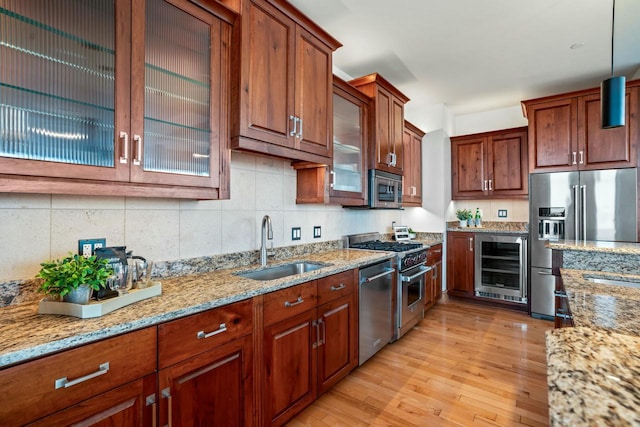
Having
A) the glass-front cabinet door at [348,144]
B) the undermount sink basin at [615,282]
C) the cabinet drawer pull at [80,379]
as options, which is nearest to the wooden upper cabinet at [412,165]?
the glass-front cabinet door at [348,144]

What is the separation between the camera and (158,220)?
5.59 ft

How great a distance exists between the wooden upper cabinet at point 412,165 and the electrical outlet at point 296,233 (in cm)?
174

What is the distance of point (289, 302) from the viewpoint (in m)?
1.71

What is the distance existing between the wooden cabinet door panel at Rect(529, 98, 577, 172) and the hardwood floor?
1877mm

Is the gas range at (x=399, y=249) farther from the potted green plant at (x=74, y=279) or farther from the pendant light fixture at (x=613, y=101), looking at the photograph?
the potted green plant at (x=74, y=279)

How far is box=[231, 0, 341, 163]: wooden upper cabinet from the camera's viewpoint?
1.74 meters

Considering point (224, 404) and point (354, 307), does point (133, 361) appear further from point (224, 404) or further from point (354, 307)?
point (354, 307)

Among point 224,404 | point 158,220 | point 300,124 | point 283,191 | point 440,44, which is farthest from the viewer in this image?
point 440,44

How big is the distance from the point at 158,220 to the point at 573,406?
1.81m

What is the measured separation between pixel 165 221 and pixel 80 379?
0.93m

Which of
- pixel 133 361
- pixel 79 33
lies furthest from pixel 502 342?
pixel 79 33

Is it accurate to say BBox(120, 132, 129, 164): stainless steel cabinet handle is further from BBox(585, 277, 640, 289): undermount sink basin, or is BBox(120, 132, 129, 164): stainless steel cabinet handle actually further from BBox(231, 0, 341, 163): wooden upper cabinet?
BBox(585, 277, 640, 289): undermount sink basin

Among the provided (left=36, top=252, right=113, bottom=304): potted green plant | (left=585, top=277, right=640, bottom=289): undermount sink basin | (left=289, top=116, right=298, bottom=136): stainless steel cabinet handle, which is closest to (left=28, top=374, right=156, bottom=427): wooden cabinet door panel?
(left=36, top=252, right=113, bottom=304): potted green plant

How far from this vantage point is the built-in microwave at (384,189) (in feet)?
9.90
